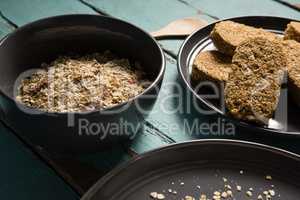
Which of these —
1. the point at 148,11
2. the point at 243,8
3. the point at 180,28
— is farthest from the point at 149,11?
the point at 243,8

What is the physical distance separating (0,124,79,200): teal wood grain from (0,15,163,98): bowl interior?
0.12m

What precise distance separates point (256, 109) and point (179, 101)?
0.16 metres

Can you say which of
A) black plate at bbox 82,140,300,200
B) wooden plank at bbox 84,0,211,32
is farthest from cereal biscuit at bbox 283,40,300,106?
wooden plank at bbox 84,0,211,32

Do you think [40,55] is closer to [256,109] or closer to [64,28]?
[64,28]

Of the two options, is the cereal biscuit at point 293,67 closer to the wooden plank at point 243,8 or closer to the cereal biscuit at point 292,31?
the cereal biscuit at point 292,31

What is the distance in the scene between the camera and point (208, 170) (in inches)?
27.3

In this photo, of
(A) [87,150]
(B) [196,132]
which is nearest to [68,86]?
(A) [87,150]

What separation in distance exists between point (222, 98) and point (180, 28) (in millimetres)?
303

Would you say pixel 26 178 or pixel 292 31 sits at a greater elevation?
pixel 292 31

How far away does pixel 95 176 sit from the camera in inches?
28.9

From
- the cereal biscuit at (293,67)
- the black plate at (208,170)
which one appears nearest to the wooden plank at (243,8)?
the cereal biscuit at (293,67)

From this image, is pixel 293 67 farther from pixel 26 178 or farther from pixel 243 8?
pixel 26 178

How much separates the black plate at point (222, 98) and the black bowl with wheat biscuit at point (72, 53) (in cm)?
8

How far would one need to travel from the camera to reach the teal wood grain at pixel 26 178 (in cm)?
71
